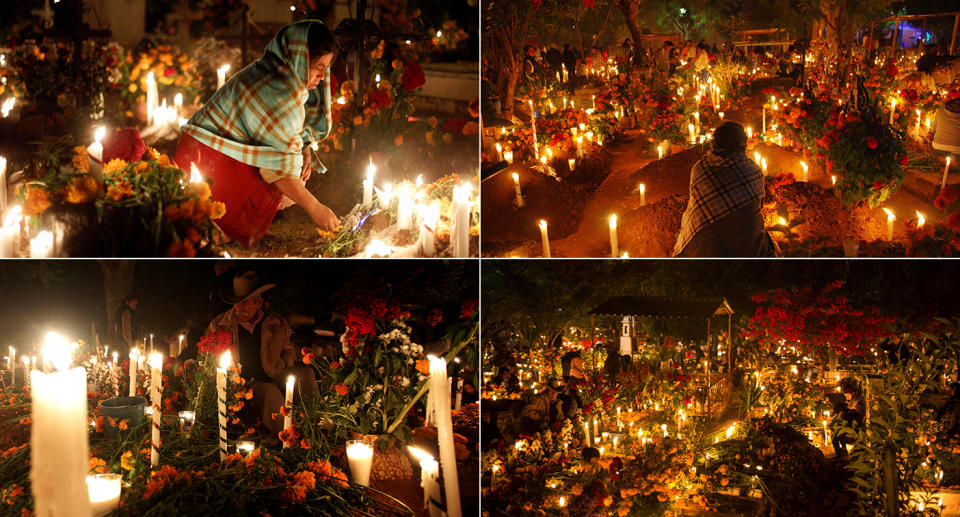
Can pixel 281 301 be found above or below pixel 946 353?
above

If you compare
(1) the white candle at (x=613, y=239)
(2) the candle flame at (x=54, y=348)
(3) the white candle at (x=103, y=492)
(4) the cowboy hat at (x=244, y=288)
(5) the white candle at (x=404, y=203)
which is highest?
(5) the white candle at (x=404, y=203)

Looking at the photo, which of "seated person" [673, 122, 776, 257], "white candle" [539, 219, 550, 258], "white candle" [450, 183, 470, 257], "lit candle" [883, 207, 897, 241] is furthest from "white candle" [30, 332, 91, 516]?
"lit candle" [883, 207, 897, 241]

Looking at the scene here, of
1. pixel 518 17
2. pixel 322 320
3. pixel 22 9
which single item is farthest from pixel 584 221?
pixel 22 9

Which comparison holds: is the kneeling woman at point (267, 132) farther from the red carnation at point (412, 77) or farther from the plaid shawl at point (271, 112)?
the red carnation at point (412, 77)

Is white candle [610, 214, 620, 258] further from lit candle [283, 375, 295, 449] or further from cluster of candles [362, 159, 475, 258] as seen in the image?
lit candle [283, 375, 295, 449]

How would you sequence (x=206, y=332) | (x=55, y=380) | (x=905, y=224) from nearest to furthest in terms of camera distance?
1. (x=55, y=380)
2. (x=905, y=224)
3. (x=206, y=332)

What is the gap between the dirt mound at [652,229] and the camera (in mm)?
2201

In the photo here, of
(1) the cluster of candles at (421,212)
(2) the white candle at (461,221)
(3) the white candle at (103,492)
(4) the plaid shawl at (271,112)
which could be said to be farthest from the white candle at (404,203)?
(3) the white candle at (103,492)

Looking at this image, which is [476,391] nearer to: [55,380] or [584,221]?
[584,221]

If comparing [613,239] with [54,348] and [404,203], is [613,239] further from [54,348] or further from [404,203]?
[54,348]

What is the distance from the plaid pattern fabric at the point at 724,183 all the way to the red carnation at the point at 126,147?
4.86 feet

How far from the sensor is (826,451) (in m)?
2.29

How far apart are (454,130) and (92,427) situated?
134 centimetres

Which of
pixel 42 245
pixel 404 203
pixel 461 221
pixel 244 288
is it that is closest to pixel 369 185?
pixel 404 203
